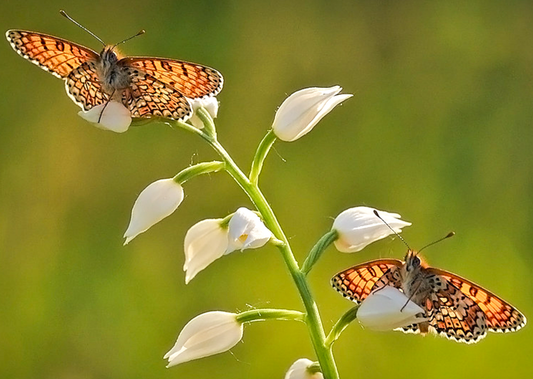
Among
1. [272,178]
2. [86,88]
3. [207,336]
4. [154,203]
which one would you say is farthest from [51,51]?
[272,178]

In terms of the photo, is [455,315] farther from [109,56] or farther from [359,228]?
[109,56]

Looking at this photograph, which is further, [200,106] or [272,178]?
[272,178]

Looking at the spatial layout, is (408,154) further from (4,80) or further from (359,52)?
(4,80)

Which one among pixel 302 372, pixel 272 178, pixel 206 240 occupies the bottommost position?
pixel 272 178

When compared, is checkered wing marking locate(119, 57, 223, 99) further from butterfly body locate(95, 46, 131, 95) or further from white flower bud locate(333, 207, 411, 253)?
white flower bud locate(333, 207, 411, 253)

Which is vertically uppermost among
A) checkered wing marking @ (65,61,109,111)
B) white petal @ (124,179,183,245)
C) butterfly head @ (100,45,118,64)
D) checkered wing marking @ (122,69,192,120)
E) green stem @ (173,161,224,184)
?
butterfly head @ (100,45,118,64)

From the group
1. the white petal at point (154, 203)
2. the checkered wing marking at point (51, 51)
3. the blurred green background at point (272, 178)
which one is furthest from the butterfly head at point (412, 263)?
the blurred green background at point (272, 178)

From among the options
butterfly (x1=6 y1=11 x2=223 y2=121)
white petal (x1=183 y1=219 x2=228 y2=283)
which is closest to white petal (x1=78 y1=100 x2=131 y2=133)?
butterfly (x1=6 y1=11 x2=223 y2=121)

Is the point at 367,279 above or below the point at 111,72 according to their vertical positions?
below
